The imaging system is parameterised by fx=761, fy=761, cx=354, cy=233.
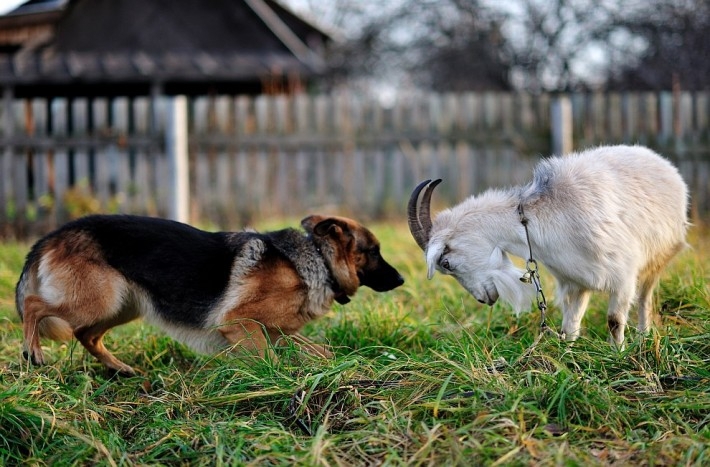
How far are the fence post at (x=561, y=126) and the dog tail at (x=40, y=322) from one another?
6891mm

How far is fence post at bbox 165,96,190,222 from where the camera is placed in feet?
31.0

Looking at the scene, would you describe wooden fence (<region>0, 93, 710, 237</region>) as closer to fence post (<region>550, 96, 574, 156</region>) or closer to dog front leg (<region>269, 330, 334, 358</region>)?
fence post (<region>550, 96, 574, 156</region>)

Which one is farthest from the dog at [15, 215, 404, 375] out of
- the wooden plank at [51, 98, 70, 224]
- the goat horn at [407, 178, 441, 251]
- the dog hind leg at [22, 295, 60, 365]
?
the wooden plank at [51, 98, 70, 224]

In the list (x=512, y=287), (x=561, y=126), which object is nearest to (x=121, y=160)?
(x=561, y=126)

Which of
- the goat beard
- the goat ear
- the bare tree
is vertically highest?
the bare tree

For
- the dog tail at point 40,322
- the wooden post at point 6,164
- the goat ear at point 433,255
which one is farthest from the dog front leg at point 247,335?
the wooden post at point 6,164

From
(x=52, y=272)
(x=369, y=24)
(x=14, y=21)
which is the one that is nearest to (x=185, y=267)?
(x=52, y=272)

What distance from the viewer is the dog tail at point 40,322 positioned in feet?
14.9

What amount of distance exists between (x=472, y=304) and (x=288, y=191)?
4791 millimetres

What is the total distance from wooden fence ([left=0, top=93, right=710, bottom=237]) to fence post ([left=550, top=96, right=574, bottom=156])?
0.18 ft

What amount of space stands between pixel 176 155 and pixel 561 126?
16.0 feet

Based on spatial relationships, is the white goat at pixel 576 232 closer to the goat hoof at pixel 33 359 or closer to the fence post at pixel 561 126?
the goat hoof at pixel 33 359

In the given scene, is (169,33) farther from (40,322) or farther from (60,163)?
(40,322)

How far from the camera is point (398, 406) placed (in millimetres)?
3453
